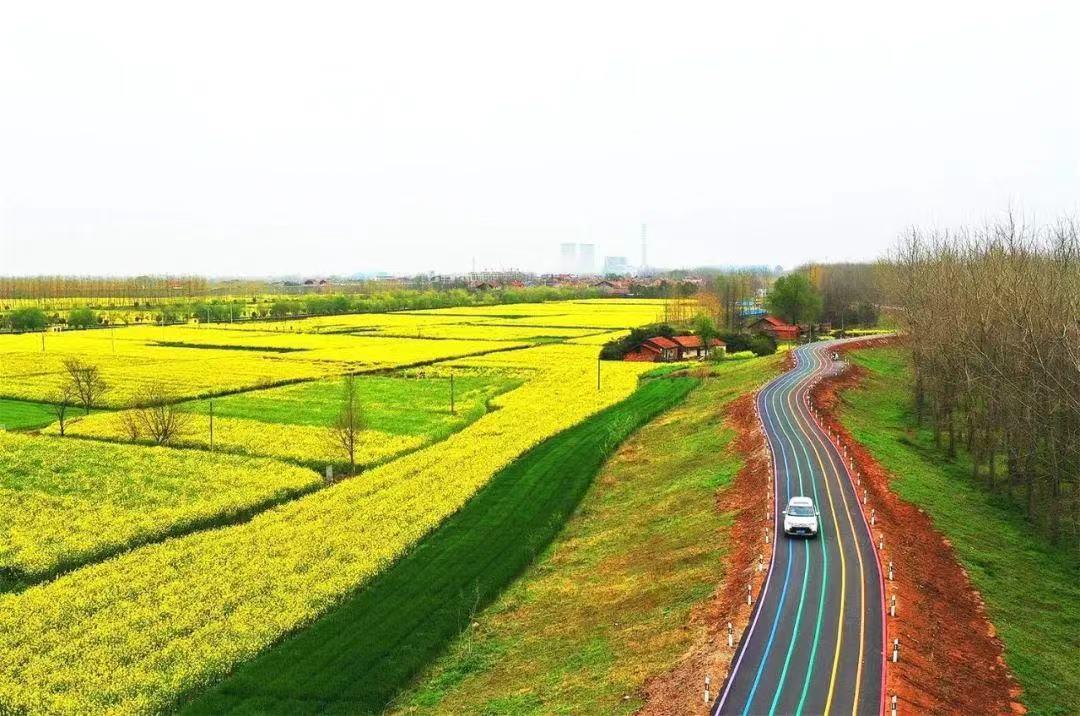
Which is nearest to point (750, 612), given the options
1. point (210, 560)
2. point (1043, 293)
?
point (210, 560)

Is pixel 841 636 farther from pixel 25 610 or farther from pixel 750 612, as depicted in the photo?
pixel 25 610

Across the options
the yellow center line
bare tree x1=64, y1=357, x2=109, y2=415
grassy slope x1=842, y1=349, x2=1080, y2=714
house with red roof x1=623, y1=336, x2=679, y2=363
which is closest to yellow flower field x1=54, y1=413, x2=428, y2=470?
bare tree x1=64, y1=357, x2=109, y2=415

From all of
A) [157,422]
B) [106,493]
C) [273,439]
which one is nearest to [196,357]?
[157,422]

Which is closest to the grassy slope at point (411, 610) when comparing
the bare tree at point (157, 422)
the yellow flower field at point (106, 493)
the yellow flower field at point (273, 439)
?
the yellow flower field at point (273, 439)

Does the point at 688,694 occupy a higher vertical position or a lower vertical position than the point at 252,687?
higher

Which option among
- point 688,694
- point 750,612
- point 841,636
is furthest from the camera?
point 750,612

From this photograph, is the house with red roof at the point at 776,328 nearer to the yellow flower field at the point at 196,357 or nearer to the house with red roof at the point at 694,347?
the house with red roof at the point at 694,347
